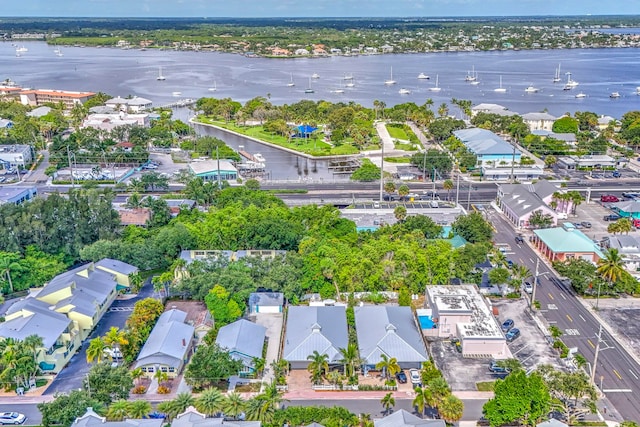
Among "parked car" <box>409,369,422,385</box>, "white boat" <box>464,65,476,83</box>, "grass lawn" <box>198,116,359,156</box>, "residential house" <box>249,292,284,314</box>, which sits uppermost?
"white boat" <box>464,65,476,83</box>

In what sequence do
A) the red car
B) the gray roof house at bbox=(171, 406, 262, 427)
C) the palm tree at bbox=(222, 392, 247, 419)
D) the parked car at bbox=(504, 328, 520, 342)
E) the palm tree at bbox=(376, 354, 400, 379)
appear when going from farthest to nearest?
1. the red car
2. the parked car at bbox=(504, 328, 520, 342)
3. the palm tree at bbox=(376, 354, 400, 379)
4. the palm tree at bbox=(222, 392, 247, 419)
5. the gray roof house at bbox=(171, 406, 262, 427)

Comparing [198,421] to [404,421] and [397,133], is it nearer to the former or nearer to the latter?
[404,421]

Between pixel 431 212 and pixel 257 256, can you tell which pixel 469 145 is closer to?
pixel 431 212

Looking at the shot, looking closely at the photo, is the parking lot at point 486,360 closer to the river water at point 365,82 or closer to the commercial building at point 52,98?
the river water at point 365,82

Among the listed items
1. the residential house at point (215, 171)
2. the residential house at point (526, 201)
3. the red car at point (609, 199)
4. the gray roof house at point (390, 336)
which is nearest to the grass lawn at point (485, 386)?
the gray roof house at point (390, 336)

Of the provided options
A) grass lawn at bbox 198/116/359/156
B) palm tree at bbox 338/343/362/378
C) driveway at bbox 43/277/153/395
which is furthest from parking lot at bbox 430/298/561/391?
grass lawn at bbox 198/116/359/156

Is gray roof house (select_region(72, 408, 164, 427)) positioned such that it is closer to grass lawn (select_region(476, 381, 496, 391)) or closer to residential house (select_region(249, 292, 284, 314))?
residential house (select_region(249, 292, 284, 314))
